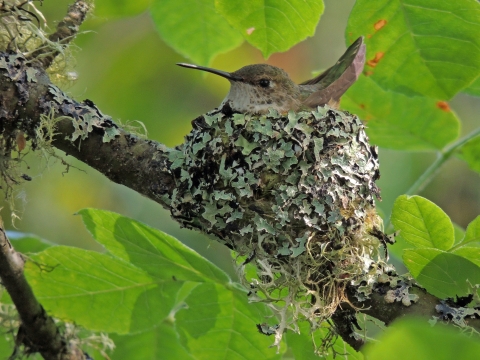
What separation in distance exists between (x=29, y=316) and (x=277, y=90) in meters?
2.03

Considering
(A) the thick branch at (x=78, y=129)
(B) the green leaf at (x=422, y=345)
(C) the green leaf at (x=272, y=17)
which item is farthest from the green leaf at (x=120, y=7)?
(B) the green leaf at (x=422, y=345)

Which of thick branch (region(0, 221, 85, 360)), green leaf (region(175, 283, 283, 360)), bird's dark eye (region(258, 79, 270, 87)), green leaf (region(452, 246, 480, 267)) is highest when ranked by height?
green leaf (region(452, 246, 480, 267))

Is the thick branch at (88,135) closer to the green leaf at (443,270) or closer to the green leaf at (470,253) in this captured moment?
the green leaf at (443,270)

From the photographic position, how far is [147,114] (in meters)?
5.71

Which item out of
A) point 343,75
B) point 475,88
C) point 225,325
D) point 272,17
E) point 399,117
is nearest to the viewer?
point 225,325

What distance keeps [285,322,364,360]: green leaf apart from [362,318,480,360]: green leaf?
4.56 feet

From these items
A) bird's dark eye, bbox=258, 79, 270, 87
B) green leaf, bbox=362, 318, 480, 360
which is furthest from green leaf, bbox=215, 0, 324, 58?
green leaf, bbox=362, 318, 480, 360

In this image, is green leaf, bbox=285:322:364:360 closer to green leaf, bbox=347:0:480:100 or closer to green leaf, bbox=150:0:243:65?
green leaf, bbox=347:0:480:100

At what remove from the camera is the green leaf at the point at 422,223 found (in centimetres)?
200

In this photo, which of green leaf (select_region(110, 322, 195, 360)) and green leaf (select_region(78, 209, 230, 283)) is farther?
green leaf (select_region(110, 322, 195, 360))

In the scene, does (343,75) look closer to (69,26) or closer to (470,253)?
(69,26)

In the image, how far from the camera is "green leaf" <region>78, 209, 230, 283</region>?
230 centimetres

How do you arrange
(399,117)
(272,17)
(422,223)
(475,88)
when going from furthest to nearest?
(399,117) → (475,88) → (272,17) → (422,223)

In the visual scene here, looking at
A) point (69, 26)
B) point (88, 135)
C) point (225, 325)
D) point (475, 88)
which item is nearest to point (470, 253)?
point (225, 325)
